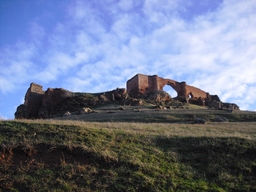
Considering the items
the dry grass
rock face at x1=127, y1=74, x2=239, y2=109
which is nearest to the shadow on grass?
the dry grass

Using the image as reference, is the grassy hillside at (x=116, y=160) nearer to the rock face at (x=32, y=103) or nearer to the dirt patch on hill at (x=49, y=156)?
the dirt patch on hill at (x=49, y=156)

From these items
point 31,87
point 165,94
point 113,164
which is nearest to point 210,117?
point 165,94

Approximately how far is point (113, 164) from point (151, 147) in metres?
2.21

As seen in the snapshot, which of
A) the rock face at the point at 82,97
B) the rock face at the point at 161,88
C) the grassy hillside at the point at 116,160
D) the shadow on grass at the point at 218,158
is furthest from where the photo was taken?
the rock face at the point at 161,88

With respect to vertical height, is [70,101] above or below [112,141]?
above

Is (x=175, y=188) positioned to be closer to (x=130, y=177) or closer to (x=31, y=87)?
(x=130, y=177)

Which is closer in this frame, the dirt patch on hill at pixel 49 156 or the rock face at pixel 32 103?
the dirt patch on hill at pixel 49 156

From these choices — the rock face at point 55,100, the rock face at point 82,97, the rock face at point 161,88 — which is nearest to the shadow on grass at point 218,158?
the rock face at point 82,97

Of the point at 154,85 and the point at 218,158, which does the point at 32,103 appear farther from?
the point at 218,158

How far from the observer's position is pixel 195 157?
9.68 meters

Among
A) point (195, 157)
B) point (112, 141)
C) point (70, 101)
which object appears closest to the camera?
point (195, 157)

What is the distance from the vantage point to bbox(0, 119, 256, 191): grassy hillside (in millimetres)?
7391

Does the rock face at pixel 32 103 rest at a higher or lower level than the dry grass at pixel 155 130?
higher

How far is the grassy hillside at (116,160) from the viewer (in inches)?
291
